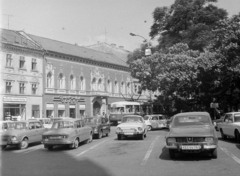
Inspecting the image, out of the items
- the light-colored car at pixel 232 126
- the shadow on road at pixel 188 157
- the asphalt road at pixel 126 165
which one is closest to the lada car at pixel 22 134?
the asphalt road at pixel 126 165

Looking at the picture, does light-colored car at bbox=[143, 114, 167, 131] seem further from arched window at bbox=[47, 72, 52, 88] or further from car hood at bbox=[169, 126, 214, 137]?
arched window at bbox=[47, 72, 52, 88]

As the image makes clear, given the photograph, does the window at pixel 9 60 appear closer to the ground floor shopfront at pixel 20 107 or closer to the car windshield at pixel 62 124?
the ground floor shopfront at pixel 20 107

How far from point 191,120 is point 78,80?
1348 inches

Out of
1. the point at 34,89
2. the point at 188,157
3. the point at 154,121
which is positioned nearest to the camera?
the point at 188,157

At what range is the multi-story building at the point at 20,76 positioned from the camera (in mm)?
33594

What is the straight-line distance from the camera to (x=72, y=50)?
149 feet

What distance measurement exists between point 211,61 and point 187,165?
16.7m

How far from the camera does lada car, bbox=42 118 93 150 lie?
1323 cm

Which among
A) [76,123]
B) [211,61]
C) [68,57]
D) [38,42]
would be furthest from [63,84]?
[76,123]

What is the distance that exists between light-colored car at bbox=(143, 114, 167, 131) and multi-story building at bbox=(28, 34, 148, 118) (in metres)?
17.7

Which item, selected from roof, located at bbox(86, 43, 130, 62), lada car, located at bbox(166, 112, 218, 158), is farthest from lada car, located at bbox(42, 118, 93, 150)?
roof, located at bbox(86, 43, 130, 62)

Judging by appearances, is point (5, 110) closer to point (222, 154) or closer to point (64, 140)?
point (64, 140)

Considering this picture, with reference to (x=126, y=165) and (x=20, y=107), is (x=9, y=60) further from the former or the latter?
(x=126, y=165)

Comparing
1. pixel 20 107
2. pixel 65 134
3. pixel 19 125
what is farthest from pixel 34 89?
pixel 65 134
